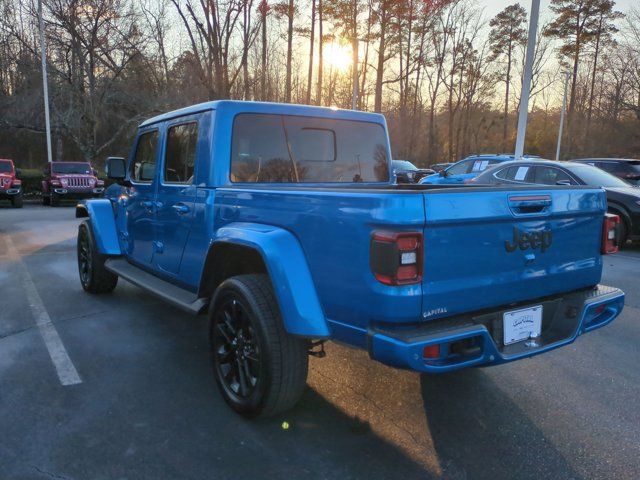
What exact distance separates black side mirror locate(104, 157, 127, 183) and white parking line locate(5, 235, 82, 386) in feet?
5.06

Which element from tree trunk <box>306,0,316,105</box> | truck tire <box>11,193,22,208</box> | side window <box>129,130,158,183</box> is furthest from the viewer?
tree trunk <box>306,0,316,105</box>

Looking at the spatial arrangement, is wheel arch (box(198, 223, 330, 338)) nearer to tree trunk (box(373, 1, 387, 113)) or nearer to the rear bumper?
the rear bumper

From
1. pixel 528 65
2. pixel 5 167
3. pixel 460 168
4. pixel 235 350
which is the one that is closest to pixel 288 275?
pixel 235 350

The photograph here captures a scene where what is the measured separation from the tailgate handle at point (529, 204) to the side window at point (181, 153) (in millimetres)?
2281

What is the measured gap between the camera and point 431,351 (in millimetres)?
2328

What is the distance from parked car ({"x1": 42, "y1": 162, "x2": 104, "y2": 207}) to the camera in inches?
717

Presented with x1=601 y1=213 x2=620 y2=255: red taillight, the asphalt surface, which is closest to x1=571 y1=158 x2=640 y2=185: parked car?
the asphalt surface

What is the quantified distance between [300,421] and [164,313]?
8.76 feet

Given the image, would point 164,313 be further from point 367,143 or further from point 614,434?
point 614,434

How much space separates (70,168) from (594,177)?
700 inches

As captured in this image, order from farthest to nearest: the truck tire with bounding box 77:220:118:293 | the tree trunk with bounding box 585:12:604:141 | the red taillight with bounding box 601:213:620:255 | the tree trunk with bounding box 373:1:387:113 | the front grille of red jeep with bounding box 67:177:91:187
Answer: the tree trunk with bounding box 585:12:604:141 < the tree trunk with bounding box 373:1:387:113 < the front grille of red jeep with bounding box 67:177:91:187 < the truck tire with bounding box 77:220:118:293 < the red taillight with bounding box 601:213:620:255

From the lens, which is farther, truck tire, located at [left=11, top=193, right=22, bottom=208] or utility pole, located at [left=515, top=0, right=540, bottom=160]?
truck tire, located at [left=11, top=193, right=22, bottom=208]

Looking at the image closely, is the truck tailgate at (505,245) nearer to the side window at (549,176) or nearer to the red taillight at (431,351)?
the red taillight at (431,351)

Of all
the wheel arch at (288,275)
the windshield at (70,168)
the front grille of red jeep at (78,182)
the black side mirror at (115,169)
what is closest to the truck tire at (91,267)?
the black side mirror at (115,169)
